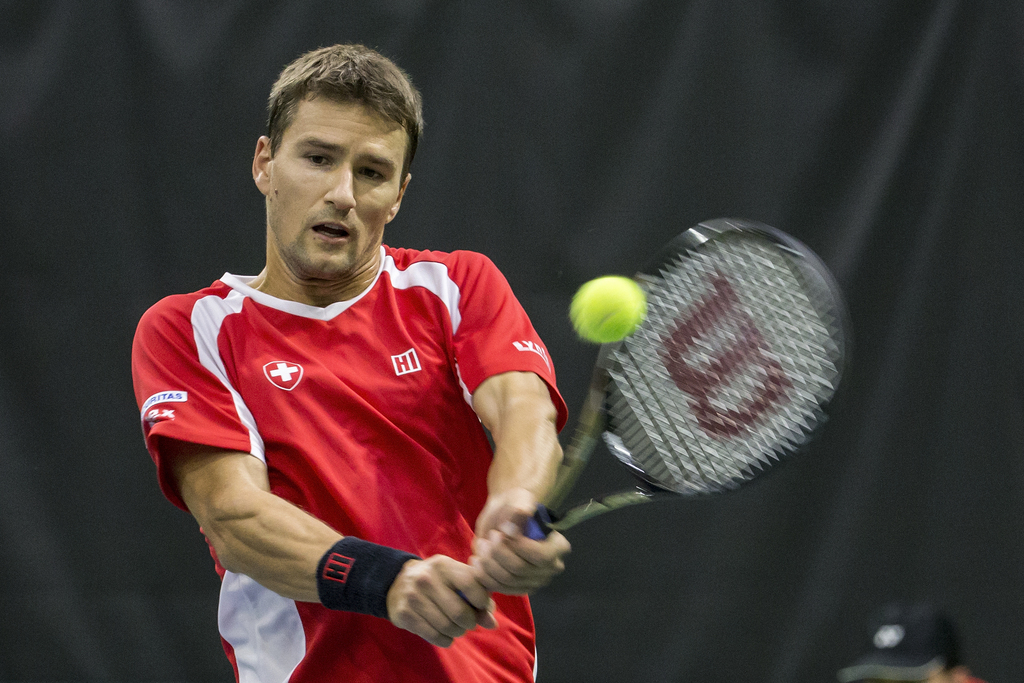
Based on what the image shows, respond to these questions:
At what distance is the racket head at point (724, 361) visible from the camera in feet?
5.16

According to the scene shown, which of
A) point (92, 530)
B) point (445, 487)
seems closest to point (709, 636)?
point (445, 487)

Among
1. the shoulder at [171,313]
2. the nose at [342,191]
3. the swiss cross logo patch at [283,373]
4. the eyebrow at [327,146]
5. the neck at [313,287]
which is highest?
the eyebrow at [327,146]

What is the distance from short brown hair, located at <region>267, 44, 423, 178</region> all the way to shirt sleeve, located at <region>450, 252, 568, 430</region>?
0.80 feet

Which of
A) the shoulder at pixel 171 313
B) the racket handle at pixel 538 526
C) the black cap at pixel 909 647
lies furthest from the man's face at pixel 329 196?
the black cap at pixel 909 647

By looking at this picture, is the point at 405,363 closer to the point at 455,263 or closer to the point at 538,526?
the point at 455,263

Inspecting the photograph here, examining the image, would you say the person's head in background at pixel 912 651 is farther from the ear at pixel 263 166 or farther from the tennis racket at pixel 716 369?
the ear at pixel 263 166

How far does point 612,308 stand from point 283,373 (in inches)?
22.5

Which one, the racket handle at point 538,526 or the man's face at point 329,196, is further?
the man's face at point 329,196

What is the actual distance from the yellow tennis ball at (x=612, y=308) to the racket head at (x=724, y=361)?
0.07 ft

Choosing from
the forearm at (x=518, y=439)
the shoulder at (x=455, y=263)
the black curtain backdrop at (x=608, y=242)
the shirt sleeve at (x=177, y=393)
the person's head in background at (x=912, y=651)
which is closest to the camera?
the forearm at (x=518, y=439)

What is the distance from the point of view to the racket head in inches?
62.0

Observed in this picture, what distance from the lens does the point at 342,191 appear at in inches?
68.9

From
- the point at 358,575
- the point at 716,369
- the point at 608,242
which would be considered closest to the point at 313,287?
the point at 358,575

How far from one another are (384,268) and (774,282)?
0.71 metres
